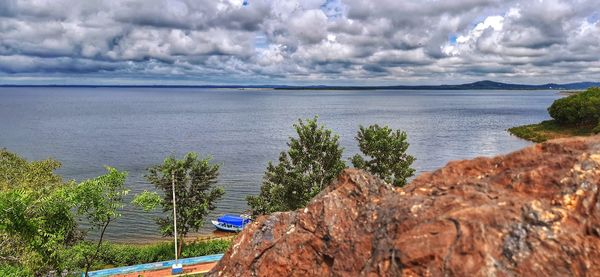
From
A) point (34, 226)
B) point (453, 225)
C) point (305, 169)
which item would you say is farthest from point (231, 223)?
point (453, 225)

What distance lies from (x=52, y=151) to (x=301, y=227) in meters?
108

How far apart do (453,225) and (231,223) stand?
161ft

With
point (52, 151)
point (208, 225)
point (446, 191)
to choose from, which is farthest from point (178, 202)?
A: point (52, 151)

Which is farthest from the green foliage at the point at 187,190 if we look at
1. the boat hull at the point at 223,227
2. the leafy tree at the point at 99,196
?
the leafy tree at the point at 99,196

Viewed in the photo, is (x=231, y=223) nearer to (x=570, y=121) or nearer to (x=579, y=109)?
(x=579, y=109)

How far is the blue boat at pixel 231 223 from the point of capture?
5647 cm

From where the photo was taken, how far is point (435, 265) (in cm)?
996

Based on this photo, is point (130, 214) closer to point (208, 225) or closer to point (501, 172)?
point (208, 225)

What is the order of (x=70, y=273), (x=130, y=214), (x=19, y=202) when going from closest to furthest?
(x=19, y=202) → (x=70, y=273) → (x=130, y=214)

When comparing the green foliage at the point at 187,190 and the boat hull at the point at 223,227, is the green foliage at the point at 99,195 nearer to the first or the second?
the green foliage at the point at 187,190

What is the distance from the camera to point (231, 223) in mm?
56812

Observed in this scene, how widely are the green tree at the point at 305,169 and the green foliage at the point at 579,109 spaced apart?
359ft

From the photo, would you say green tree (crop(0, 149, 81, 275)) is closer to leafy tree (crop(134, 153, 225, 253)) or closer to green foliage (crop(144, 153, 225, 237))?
leafy tree (crop(134, 153, 225, 253))

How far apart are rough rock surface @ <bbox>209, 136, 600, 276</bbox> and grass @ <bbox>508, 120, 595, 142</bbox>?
12218cm
